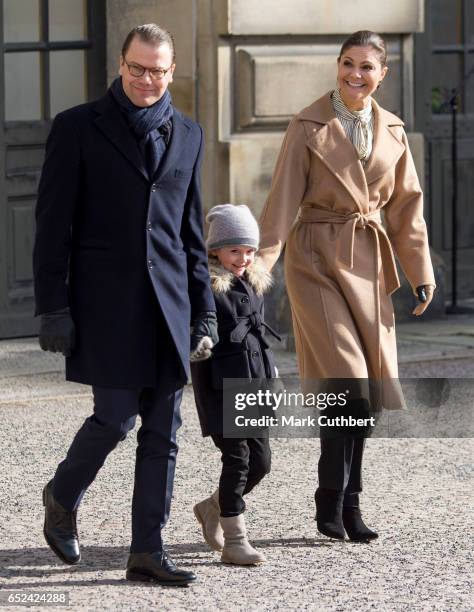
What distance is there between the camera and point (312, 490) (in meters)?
6.80

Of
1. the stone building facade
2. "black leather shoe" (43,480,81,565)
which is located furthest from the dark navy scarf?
the stone building facade

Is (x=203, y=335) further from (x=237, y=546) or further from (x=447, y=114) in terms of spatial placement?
(x=447, y=114)

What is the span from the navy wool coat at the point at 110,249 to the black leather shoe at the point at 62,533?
427 millimetres

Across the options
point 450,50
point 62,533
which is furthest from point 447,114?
point 62,533

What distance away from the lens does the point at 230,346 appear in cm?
580

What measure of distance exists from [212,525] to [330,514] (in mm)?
432

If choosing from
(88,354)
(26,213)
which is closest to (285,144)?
(88,354)

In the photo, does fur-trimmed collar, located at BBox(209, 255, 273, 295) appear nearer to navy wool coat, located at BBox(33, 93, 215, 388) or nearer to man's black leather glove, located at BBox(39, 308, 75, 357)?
navy wool coat, located at BBox(33, 93, 215, 388)

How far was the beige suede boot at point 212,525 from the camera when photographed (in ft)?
19.4

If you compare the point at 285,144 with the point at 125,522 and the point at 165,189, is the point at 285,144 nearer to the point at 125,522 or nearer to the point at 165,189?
the point at 165,189

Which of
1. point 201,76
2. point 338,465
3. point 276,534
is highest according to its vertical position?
point 201,76

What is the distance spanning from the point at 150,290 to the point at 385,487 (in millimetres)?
1753

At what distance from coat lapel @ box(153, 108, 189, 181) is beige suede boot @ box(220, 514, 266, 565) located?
114 centimetres

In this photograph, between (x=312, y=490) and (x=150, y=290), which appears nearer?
(x=150, y=290)
